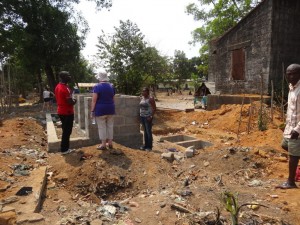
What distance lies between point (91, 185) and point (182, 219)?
6.45 feet

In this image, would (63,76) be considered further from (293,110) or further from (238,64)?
(238,64)

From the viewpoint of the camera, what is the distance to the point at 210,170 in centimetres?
538

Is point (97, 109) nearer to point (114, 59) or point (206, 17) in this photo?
point (114, 59)

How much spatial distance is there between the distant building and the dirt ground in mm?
8327

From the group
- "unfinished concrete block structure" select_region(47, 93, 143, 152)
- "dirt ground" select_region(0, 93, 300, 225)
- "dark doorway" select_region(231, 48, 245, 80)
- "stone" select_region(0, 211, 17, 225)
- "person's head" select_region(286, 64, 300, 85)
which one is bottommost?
"dirt ground" select_region(0, 93, 300, 225)

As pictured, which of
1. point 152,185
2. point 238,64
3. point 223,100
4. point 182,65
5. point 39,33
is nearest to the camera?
point 152,185

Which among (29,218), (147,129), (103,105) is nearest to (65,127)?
(103,105)

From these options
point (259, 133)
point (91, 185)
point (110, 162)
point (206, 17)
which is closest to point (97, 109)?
point (110, 162)

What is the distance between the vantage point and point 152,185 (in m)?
4.82

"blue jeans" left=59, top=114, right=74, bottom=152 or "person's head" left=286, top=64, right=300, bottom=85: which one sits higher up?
"person's head" left=286, top=64, right=300, bottom=85

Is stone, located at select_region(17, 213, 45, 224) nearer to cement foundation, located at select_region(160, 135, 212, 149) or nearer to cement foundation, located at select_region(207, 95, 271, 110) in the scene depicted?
cement foundation, located at select_region(160, 135, 212, 149)

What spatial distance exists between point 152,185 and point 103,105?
1884mm

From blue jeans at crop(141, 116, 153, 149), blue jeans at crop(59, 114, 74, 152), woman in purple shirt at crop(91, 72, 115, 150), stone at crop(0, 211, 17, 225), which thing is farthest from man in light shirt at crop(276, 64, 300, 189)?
blue jeans at crop(59, 114, 74, 152)

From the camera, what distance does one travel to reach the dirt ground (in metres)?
3.37
